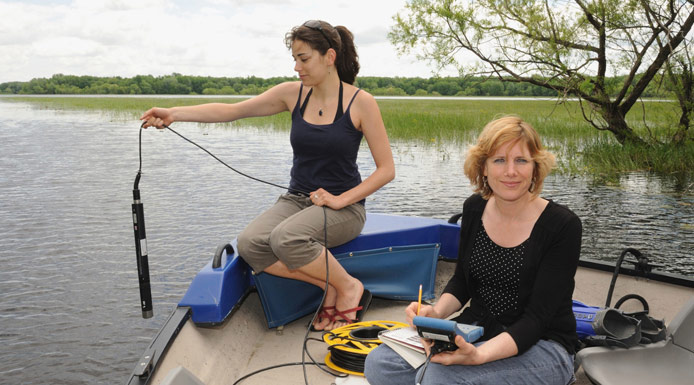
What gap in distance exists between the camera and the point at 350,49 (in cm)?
320

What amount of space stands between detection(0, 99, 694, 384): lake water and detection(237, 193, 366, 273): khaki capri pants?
227cm

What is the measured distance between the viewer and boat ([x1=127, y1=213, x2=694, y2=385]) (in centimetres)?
262

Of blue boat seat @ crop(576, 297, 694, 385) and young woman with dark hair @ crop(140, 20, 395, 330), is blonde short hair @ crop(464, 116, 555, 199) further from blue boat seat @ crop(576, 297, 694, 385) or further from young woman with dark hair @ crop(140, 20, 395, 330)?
young woman with dark hair @ crop(140, 20, 395, 330)

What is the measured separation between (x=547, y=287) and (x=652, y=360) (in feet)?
2.80

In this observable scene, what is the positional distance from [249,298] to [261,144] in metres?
15.9

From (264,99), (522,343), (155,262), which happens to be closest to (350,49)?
(264,99)

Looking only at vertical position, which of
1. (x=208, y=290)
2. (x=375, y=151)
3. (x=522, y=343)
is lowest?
(x=208, y=290)

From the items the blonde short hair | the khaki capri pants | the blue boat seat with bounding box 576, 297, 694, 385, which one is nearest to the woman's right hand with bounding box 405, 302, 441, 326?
the blonde short hair

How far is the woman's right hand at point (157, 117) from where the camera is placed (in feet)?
9.04

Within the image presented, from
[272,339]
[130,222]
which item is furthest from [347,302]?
[130,222]

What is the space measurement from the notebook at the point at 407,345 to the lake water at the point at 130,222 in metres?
3.25

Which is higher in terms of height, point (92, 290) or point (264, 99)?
point (264, 99)

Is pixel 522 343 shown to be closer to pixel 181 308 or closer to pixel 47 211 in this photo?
pixel 181 308

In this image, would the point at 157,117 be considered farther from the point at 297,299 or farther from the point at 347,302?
the point at 347,302
